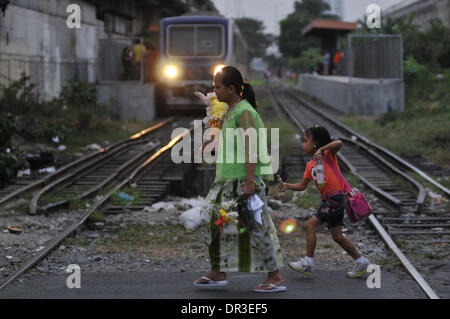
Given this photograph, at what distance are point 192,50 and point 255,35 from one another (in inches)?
3693

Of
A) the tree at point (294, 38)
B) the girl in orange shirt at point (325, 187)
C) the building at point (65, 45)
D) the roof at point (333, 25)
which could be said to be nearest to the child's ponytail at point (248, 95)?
the girl in orange shirt at point (325, 187)

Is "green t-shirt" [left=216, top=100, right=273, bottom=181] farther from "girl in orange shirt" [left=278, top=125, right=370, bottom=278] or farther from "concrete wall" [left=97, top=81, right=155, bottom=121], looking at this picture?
"concrete wall" [left=97, top=81, right=155, bottom=121]

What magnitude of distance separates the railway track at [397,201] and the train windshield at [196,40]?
248 inches

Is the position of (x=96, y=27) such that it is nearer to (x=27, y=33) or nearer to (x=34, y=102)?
(x=27, y=33)


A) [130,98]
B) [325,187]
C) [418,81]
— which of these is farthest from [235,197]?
[418,81]

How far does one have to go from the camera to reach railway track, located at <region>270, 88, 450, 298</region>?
718cm

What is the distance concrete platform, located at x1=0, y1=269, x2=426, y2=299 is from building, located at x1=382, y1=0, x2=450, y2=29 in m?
28.7

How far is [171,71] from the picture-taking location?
21734 mm

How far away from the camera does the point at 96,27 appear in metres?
24.2

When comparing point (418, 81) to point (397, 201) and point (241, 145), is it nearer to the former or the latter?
point (397, 201)

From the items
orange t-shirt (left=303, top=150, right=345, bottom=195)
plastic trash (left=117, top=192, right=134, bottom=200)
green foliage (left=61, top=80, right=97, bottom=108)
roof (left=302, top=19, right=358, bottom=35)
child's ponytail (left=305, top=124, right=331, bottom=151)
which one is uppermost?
roof (left=302, top=19, right=358, bottom=35)

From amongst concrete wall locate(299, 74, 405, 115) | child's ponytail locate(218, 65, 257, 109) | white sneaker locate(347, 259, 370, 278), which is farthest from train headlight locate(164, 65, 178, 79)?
child's ponytail locate(218, 65, 257, 109)

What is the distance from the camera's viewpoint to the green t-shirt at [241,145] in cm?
498

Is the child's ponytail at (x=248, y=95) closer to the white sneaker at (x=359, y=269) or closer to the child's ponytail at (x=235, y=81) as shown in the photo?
the child's ponytail at (x=235, y=81)
